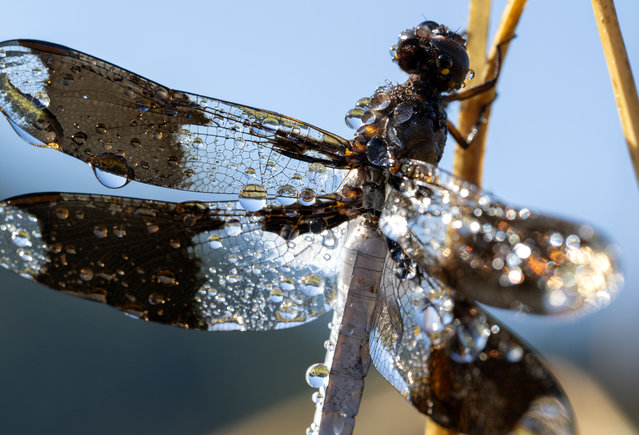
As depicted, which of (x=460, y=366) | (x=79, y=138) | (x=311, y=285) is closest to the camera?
(x=460, y=366)

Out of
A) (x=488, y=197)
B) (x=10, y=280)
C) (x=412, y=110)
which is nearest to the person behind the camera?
(x=488, y=197)

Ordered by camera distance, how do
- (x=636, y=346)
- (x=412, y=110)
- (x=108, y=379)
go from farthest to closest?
(x=108, y=379) → (x=636, y=346) → (x=412, y=110)

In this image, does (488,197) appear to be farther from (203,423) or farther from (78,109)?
(203,423)

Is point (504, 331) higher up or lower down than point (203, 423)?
higher up

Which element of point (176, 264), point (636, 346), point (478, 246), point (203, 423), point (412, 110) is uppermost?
point (412, 110)

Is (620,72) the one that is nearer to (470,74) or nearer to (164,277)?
(470,74)

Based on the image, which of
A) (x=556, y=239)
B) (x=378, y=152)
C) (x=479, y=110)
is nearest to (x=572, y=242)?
(x=556, y=239)

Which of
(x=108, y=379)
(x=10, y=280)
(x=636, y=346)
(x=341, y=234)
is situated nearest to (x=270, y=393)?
(x=108, y=379)

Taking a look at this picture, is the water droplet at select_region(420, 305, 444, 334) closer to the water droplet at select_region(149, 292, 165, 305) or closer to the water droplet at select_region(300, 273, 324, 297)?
the water droplet at select_region(300, 273, 324, 297)
